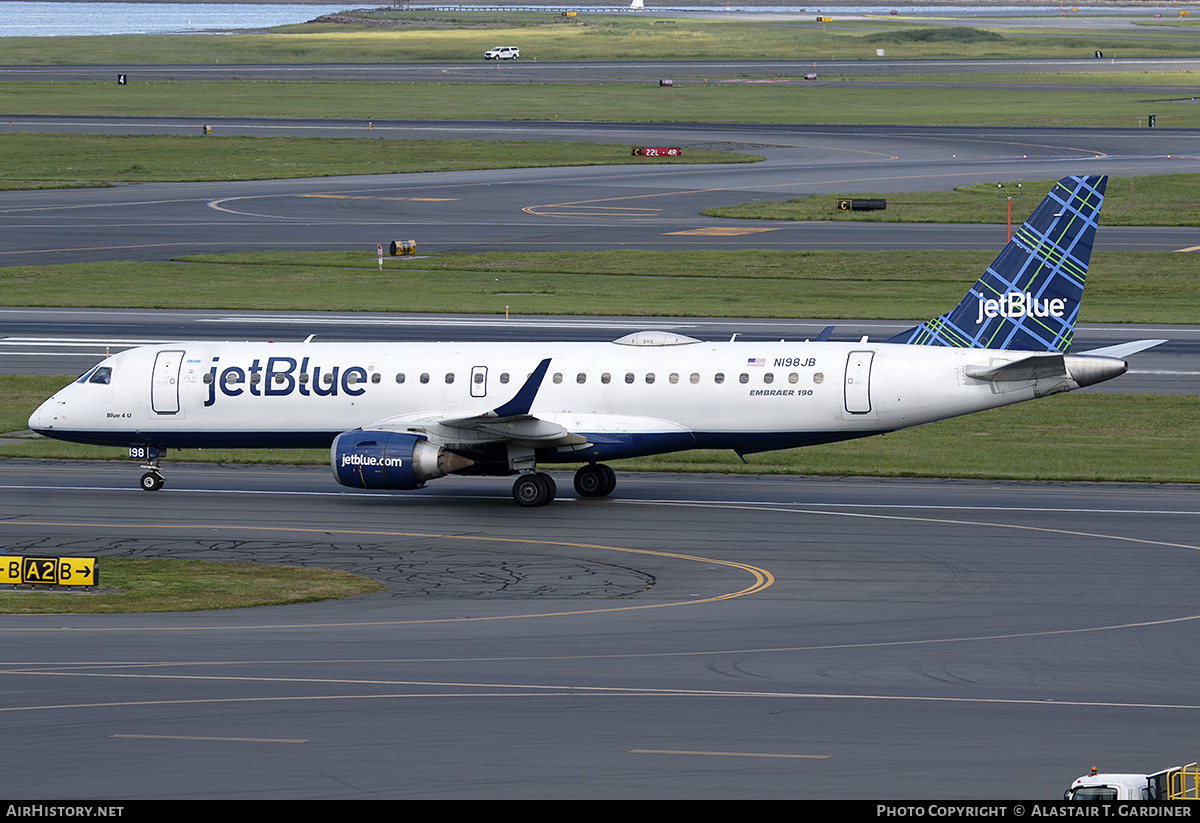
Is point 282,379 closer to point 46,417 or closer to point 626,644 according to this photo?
point 46,417

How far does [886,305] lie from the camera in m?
68.2

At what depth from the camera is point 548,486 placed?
39.1m

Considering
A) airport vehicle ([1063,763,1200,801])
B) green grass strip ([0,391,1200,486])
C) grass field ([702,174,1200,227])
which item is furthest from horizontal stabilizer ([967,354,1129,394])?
grass field ([702,174,1200,227])

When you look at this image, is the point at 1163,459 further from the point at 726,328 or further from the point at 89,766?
the point at 89,766

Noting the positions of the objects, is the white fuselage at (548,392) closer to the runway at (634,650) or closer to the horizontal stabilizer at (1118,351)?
the horizontal stabilizer at (1118,351)

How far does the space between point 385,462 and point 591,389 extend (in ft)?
18.9

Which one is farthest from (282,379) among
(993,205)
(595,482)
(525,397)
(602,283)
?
(993,205)

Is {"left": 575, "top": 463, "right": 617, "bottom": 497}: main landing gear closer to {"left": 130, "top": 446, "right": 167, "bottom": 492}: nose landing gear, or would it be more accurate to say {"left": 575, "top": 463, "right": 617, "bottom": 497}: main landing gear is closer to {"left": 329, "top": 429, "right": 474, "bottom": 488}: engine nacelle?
{"left": 329, "top": 429, "right": 474, "bottom": 488}: engine nacelle

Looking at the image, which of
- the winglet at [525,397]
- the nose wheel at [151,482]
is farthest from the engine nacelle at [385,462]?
the nose wheel at [151,482]

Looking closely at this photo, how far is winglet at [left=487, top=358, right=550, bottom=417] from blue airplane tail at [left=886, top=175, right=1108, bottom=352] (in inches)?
400

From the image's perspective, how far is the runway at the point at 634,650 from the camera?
64.2ft

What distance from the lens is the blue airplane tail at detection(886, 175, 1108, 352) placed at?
38.8 meters

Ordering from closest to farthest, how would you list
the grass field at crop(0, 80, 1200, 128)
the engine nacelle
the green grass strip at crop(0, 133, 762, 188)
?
the engine nacelle
the green grass strip at crop(0, 133, 762, 188)
the grass field at crop(0, 80, 1200, 128)
